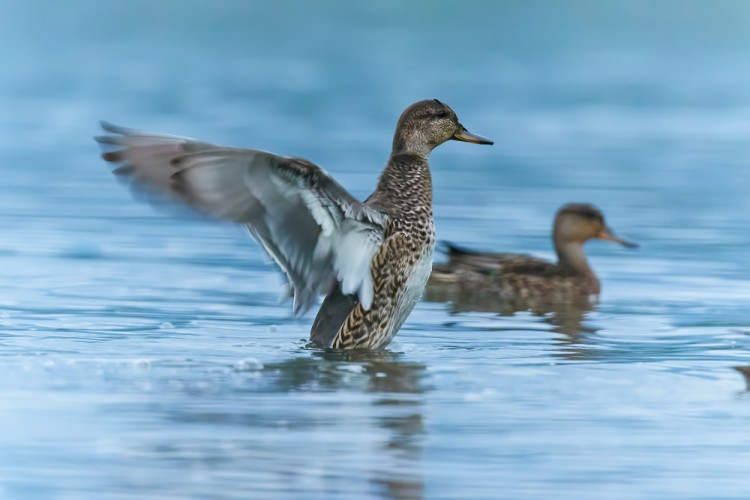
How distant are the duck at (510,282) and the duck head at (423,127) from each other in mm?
1586

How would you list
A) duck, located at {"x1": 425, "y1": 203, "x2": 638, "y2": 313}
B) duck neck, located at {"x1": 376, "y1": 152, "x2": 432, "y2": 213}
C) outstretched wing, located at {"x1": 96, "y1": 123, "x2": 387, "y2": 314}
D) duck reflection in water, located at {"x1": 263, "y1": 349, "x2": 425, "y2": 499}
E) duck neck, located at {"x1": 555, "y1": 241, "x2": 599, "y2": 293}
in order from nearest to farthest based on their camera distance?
duck reflection in water, located at {"x1": 263, "y1": 349, "x2": 425, "y2": 499} → outstretched wing, located at {"x1": 96, "y1": 123, "x2": 387, "y2": 314} → duck neck, located at {"x1": 376, "y1": 152, "x2": 432, "y2": 213} → duck, located at {"x1": 425, "y1": 203, "x2": 638, "y2": 313} → duck neck, located at {"x1": 555, "y1": 241, "x2": 599, "y2": 293}

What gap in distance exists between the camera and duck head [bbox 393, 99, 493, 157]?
905cm

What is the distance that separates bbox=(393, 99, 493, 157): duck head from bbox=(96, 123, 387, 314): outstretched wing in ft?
2.75

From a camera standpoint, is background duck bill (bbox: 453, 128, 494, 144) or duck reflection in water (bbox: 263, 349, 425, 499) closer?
duck reflection in water (bbox: 263, 349, 425, 499)

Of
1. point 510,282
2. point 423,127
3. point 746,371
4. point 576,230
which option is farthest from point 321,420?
point 576,230

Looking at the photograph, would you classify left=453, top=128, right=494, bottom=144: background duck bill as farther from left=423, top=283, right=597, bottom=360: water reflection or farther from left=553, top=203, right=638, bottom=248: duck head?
left=553, top=203, right=638, bottom=248: duck head

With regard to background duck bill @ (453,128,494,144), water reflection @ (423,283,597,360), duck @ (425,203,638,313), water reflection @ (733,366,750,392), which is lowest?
water reflection @ (733,366,750,392)

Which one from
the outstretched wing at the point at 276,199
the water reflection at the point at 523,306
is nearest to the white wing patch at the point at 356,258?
the outstretched wing at the point at 276,199

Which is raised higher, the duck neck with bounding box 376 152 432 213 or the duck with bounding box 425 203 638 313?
the duck neck with bounding box 376 152 432 213

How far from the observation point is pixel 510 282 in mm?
10906

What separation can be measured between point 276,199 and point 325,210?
0.23 metres

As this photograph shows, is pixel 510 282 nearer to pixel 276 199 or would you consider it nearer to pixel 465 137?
pixel 465 137

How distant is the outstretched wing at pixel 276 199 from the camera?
7.48 m

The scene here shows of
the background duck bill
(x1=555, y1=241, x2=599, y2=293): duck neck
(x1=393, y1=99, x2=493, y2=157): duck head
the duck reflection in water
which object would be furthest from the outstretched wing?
(x1=555, y1=241, x2=599, y2=293): duck neck
